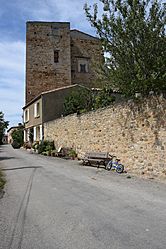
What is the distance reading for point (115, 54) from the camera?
11.7 meters

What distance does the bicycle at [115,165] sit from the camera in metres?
11.5

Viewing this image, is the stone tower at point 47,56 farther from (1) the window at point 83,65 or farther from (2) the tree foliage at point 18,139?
(2) the tree foliage at point 18,139

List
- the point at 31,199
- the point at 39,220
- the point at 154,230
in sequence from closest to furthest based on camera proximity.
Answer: the point at 154,230
the point at 39,220
the point at 31,199

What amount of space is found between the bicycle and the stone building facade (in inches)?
863

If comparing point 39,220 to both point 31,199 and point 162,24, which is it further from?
point 162,24

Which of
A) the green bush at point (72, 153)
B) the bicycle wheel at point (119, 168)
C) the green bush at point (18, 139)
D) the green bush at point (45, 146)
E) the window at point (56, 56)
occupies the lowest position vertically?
the bicycle wheel at point (119, 168)

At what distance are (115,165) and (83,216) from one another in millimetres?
6984

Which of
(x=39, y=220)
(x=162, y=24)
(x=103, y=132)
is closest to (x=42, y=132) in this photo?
(x=103, y=132)

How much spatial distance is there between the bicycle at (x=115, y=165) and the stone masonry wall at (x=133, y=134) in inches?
10.1

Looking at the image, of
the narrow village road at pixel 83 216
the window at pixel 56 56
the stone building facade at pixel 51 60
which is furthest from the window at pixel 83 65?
the narrow village road at pixel 83 216

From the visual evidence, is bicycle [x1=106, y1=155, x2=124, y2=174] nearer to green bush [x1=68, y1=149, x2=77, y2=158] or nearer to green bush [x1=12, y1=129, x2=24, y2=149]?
green bush [x1=68, y1=149, x2=77, y2=158]

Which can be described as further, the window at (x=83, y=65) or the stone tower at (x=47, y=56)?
the window at (x=83, y=65)

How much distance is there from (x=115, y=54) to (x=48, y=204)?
7.80 metres

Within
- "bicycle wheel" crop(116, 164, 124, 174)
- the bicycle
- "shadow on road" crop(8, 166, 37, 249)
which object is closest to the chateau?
the bicycle
